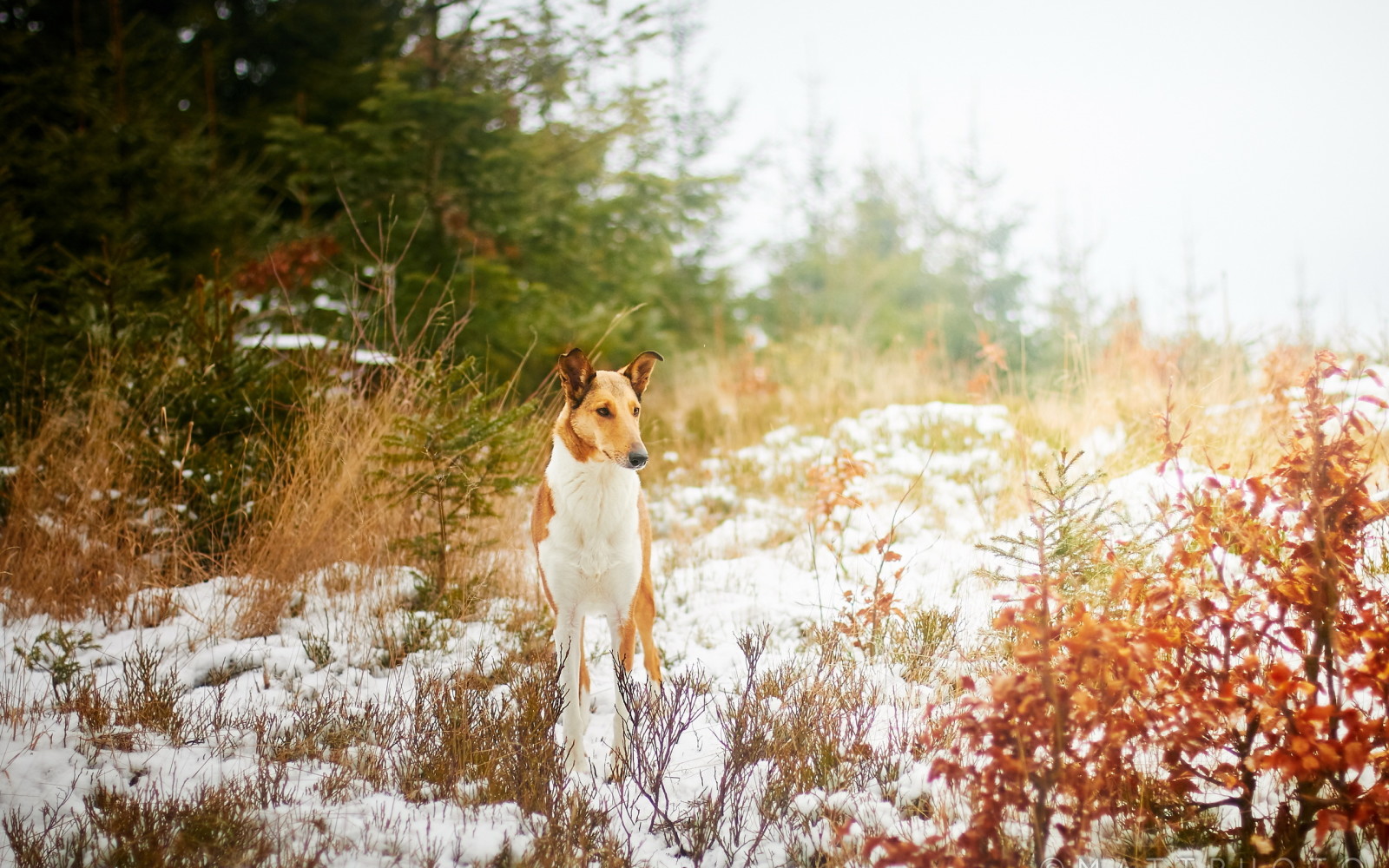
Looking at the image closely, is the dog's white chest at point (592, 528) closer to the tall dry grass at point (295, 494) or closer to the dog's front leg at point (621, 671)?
the dog's front leg at point (621, 671)

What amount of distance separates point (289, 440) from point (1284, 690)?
529 cm

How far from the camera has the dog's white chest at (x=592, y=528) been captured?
10.3 ft

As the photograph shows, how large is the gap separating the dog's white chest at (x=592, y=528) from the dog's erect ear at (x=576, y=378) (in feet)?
0.93

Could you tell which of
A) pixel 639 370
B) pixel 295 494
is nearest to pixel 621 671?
pixel 639 370

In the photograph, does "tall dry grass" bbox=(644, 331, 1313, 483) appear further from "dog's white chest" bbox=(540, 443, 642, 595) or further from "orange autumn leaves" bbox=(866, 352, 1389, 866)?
"dog's white chest" bbox=(540, 443, 642, 595)

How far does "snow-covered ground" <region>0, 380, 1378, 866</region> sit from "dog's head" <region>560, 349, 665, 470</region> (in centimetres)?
111

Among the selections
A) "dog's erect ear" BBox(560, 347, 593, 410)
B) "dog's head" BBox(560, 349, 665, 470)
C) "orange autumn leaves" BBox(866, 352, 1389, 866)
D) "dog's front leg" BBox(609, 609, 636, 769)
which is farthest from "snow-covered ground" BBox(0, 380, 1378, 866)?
"dog's erect ear" BBox(560, 347, 593, 410)

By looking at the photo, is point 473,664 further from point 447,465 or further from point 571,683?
point 447,465

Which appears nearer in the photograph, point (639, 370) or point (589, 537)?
point (589, 537)

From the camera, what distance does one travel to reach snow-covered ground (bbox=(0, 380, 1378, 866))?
2492 millimetres

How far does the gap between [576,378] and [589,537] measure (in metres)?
0.71

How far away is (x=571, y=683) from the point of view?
120 inches

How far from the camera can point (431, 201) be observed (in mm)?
7449

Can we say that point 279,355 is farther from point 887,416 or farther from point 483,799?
point 887,416
